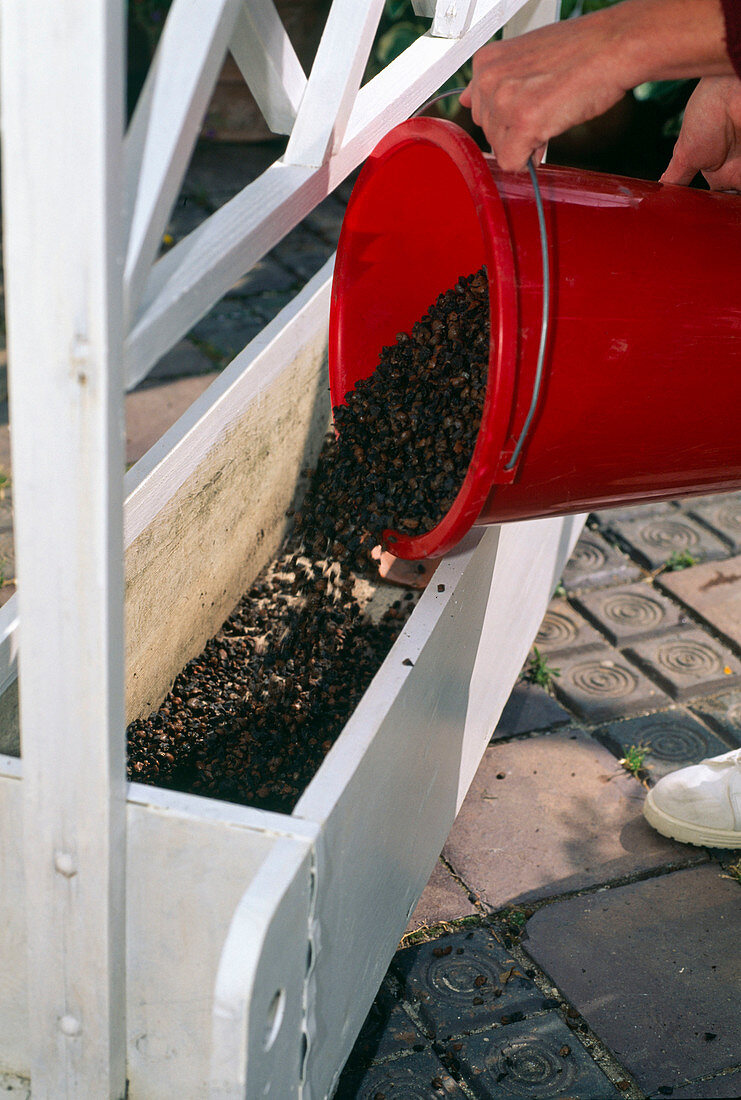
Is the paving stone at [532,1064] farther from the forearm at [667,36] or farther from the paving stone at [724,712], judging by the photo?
the forearm at [667,36]

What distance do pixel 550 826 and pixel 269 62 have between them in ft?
5.04

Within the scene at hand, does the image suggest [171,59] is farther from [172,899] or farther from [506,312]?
[172,899]

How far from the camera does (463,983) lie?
1.93 m

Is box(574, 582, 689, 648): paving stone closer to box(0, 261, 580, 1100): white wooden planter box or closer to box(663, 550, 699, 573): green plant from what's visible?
box(663, 550, 699, 573): green plant

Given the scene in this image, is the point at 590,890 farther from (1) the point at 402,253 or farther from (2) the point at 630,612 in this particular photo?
(1) the point at 402,253

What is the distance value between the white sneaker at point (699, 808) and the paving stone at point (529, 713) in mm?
363

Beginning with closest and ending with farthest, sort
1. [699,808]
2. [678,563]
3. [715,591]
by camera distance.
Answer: [699,808], [715,591], [678,563]

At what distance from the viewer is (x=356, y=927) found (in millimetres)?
1559

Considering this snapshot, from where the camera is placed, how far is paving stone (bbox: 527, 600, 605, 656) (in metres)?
2.84

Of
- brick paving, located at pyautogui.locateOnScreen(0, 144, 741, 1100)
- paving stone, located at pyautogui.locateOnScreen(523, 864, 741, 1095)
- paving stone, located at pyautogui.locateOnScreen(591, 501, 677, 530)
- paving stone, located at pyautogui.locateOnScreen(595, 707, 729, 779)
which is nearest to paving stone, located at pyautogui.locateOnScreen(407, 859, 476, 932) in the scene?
brick paving, located at pyautogui.locateOnScreen(0, 144, 741, 1100)

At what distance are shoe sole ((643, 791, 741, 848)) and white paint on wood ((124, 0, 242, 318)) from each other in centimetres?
160

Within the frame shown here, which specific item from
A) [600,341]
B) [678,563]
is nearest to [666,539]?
[678,563]

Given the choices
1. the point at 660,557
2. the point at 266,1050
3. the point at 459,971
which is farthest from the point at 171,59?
the point at 660,557

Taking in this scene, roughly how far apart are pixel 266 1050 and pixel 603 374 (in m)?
1.06
